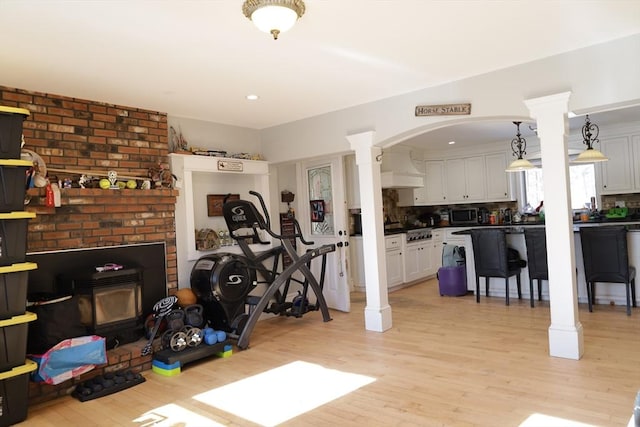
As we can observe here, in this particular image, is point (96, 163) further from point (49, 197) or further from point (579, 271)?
point (579, 271)

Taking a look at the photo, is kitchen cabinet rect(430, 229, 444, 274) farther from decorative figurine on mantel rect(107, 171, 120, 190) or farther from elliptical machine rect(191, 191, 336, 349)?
decorative figurine on mantel rect(107, 171, 120, 190)

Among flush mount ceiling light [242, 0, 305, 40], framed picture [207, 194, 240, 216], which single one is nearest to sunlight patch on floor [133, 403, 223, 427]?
flush mount ceiling light [242, 0, 305, 40]

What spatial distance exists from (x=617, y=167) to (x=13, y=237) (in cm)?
768

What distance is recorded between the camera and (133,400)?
316 cm

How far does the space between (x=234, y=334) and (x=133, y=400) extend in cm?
128

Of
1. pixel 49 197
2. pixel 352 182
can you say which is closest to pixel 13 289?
pixel 49 197

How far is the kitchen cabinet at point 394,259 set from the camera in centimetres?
671

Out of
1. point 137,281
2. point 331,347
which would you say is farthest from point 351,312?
point 137,281

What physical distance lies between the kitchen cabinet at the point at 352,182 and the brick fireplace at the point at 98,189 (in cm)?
305

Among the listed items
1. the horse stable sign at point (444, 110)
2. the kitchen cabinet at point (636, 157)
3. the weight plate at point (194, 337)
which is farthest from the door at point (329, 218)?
the kitchen cabinet at point (636, 157)

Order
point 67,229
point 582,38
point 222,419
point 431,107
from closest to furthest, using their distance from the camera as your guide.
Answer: point 222,419 → point 582,38 → point 67,229 → point 431,107

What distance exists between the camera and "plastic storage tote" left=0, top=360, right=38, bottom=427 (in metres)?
2.84

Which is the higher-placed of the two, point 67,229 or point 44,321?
point 67,229

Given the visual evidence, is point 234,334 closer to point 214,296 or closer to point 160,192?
point 214,296
